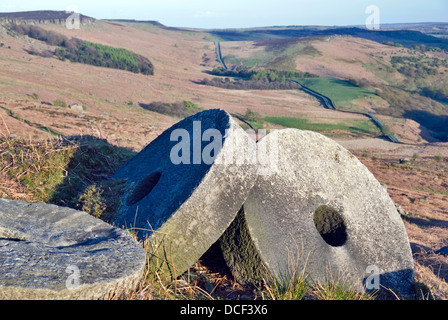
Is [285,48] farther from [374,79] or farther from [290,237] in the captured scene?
[290,237]

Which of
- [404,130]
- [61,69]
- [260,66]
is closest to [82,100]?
[61,69]

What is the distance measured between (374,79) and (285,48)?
67.5 ft

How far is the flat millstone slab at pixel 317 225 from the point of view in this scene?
501 centimetres

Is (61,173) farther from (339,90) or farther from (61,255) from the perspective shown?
(339,90)

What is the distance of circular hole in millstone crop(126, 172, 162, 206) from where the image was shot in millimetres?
6167

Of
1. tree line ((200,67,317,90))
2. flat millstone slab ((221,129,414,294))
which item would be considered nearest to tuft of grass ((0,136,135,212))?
flat millstone slab ((221,129,414,294))

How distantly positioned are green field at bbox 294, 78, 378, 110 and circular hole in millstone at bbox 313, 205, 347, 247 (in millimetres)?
34472

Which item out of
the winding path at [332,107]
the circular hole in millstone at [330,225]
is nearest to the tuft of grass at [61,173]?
the circular hole in millstone at [330,225]

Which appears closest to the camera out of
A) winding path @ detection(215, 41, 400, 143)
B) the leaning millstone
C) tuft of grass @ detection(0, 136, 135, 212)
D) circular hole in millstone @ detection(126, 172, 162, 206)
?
the leaning millstone

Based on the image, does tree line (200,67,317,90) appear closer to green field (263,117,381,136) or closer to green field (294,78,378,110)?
green field (294,78,378,110)

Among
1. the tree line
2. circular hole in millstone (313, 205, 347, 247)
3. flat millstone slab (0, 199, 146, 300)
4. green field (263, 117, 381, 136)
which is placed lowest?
green field (263, 117, 381, 136)

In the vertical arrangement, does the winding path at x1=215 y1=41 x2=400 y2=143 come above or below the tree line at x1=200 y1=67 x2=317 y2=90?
below

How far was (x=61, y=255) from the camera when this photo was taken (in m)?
3.42

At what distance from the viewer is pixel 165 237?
4527 millimetres
